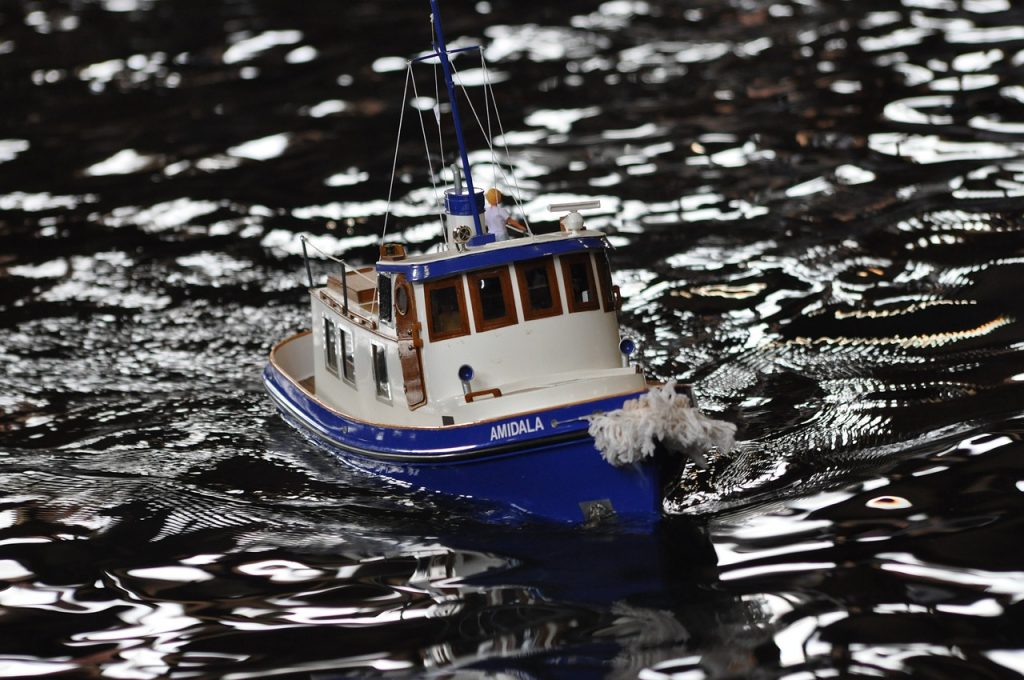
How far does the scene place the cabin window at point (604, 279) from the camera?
1236 centimetres

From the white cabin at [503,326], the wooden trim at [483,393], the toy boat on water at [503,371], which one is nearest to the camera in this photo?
the toy boat on water at [503,371]

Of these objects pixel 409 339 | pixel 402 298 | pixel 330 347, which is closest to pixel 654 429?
pixel 409 339

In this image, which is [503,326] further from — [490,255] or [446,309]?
[490,255]

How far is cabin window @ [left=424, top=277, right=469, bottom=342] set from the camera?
1197cm

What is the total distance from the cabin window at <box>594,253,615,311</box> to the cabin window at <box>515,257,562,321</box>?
0.50 meters

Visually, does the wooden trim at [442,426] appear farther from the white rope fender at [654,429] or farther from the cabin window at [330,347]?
the cabin window at [330,347]

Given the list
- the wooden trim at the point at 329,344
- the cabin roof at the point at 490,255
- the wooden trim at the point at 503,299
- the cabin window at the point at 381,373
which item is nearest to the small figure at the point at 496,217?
the cabin roof at the point at 490,255

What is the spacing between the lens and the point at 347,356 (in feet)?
46.5

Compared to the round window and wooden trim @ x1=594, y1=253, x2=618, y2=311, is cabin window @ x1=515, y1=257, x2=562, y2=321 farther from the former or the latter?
the round window

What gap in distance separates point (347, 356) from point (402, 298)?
2.26 meters

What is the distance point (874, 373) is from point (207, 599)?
8.10 m

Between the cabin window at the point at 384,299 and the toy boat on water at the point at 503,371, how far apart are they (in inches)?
0.8

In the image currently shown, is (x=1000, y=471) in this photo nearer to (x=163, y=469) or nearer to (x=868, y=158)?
(x=163, y=469)

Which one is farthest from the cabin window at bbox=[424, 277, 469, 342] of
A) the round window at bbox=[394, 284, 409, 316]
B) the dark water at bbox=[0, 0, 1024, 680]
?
the dark water at bbox=[0, 0, 1024, 680]
